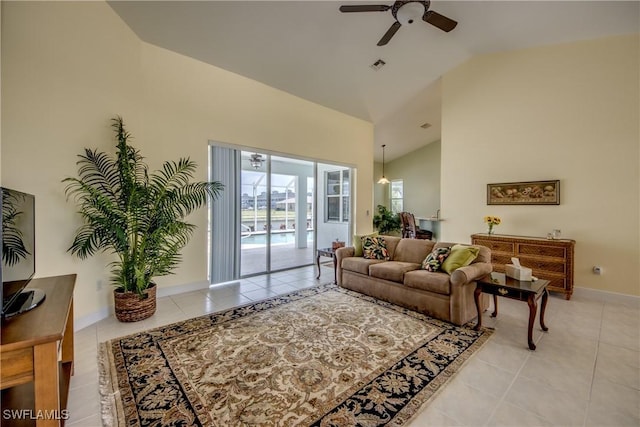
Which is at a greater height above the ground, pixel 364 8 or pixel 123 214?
pixel 364 8

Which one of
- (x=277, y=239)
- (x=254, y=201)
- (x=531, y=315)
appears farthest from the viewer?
(x=277, y=239)

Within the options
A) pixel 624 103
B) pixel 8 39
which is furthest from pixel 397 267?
pixel 8 39

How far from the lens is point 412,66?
15.3ft

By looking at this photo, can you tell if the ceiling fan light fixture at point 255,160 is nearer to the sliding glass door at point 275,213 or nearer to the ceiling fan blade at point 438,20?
the sliding glass door at point 275,213

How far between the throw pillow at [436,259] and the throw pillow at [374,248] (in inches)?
31.0

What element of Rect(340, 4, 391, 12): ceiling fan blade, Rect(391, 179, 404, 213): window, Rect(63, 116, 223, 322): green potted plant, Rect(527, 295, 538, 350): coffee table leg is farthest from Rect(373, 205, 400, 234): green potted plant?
Rect(63, 116, 223, 322): green potted plant

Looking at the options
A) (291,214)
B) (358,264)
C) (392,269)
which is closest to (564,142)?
(392,269)

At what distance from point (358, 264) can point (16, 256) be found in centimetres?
333

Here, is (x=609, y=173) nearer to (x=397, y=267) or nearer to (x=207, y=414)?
(x=397, y=267)

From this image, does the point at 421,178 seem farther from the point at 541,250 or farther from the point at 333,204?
the point at 541,250

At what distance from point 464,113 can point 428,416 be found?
498cm

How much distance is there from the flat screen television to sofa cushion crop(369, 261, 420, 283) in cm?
317

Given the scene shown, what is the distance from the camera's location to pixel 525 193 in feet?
14.5

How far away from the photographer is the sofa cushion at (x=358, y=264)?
385 cm
